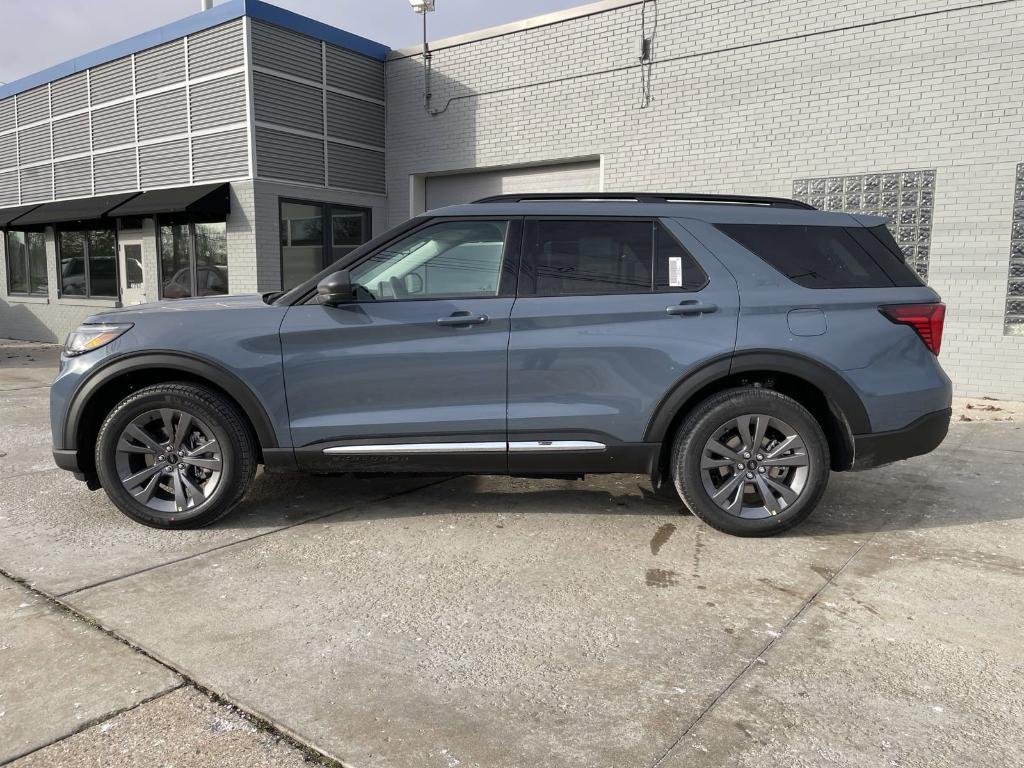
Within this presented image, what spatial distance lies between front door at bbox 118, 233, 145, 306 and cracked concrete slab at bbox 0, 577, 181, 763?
1237cm

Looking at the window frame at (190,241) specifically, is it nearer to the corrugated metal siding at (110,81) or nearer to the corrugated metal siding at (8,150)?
the corrugated metal siding at (110,81)

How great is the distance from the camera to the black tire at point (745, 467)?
13.3 ft

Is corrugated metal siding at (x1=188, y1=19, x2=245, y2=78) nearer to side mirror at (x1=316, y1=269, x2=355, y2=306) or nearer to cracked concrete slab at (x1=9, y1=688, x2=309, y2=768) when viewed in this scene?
side mirror at (x1=316, y1=269, x2=355, y2=306)

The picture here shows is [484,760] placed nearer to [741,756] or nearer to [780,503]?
[741,756]

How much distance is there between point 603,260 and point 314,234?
10.0 metres

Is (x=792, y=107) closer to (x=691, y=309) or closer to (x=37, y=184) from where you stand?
(x=691, y=309)

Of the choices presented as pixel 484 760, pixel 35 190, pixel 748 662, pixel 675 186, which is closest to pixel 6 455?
Answer: pixel 484 760

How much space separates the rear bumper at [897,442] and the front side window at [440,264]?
215cm

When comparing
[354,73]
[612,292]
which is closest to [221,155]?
[354,73]

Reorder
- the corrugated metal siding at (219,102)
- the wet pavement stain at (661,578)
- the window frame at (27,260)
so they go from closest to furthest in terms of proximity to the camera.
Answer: the wet pavement stain at (661,578) < the corrugated metal siding at (219,102) < the window frame at (27,260)

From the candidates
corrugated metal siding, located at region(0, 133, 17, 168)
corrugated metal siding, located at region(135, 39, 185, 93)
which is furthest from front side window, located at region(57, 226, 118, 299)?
corrugated metal siding, located at region(135, 39, 185, 93)

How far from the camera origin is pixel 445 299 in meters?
4.13

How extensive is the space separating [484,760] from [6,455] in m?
5.59

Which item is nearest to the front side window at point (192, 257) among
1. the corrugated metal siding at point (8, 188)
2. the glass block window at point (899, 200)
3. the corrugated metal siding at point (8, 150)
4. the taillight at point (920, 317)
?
the corrugated metal siding at point (8, 188)
